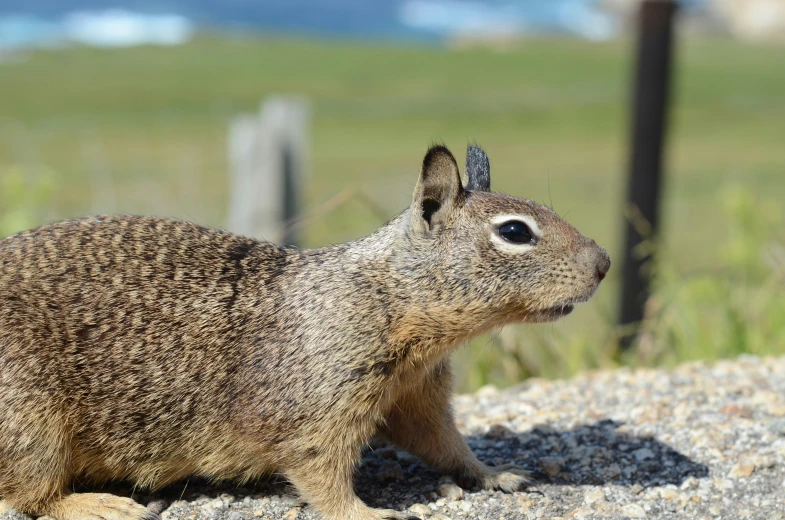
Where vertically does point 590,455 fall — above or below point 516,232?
below

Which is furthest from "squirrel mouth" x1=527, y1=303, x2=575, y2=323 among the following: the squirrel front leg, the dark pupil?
the squirrel front leg

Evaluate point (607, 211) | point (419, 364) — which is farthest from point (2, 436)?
point (607, 211)

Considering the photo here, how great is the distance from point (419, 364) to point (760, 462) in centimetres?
169

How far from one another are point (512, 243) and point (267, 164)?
427 cm

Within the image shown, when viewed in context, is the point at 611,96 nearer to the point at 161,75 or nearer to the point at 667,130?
the point at 667,130

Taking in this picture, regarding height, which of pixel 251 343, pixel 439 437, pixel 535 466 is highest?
pixel 251 343

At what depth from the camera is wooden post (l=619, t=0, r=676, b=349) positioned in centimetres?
773

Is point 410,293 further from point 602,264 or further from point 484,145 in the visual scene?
point 484,145

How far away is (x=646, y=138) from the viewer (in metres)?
7.77

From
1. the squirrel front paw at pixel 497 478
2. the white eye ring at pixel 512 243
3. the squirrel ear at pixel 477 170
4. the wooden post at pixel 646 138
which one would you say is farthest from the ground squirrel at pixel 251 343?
the wooden post at pixel 646 138

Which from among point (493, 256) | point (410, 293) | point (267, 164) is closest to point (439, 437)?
point (410, 293)

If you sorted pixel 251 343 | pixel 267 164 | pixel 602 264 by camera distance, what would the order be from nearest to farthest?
pixel 602 264 → pixel 251 343 → pixel 267 164

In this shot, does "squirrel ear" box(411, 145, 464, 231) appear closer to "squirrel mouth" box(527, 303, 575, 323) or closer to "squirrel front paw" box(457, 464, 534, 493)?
"squirrel mouth" box(527, 303, 575, 323)

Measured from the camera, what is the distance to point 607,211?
43.0ft
